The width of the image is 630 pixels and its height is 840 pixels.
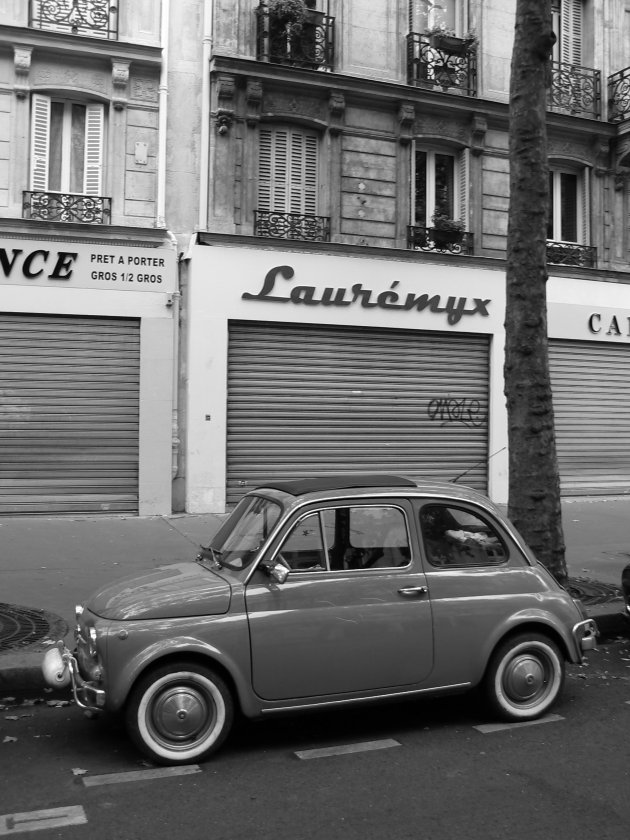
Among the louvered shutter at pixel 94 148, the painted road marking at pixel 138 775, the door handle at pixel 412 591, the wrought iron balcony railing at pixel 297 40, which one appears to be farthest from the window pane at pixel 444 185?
the painted road marking at pixel 138 775

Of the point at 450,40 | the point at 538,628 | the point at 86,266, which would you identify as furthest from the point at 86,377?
the point at 538,628

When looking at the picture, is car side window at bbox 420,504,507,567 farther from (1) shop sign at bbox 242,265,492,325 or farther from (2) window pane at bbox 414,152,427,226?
(2) window pane at bbox 414,152,427,226

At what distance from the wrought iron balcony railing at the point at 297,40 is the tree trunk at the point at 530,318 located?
6.51 meters

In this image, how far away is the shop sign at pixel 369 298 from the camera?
14406 mm

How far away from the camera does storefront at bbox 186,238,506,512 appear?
1409 centimetres

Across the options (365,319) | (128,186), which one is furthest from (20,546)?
(365,319)

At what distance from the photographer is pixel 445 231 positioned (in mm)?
15805

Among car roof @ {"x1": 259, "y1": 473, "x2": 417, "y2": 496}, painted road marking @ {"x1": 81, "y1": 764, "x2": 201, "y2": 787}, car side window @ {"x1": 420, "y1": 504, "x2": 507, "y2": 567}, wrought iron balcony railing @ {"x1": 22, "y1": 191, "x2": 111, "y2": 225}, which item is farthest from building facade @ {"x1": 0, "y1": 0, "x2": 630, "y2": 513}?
painted road marking @ {"x1": 81, "y1": 764, "x2": 201, "y2": 787}

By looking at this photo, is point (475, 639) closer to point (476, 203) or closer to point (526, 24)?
point (526, 24)

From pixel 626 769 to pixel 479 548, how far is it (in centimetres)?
154

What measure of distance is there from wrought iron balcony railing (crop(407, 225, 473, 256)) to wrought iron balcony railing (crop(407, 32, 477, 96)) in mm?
2639

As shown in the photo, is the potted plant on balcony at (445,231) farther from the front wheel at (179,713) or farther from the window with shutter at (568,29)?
the front wheel at (179,713)

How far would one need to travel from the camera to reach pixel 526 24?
353 inches

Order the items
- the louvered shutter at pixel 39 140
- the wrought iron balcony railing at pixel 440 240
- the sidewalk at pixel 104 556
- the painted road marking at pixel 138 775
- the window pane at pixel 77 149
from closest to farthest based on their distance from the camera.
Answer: the painted road marking at pixel 138 775, the sidewalk at pixel 104 556, the louvered shutter at pixel 39 140, the window pane at pixel 77 149, the wrought iron balcony railing at pixel 440 240
